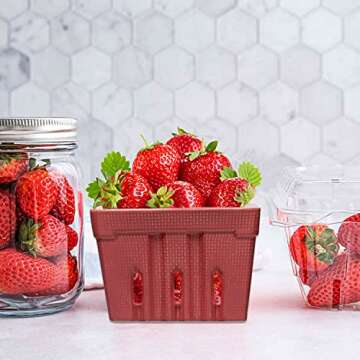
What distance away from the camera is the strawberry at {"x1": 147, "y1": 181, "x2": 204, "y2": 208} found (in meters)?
0.86

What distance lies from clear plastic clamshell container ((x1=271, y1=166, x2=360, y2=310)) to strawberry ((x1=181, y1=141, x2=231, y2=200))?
9cm

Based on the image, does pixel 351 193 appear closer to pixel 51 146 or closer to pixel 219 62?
pixel 51 146

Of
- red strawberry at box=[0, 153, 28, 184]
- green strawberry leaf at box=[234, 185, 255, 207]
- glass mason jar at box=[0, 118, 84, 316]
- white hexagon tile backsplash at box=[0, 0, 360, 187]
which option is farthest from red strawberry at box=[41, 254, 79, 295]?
white hexagon tile backsplash at box=[0, 0, 360, 187]

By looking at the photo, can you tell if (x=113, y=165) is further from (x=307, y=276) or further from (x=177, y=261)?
(x=307, y=276)

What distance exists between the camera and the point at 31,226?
2.89 feet

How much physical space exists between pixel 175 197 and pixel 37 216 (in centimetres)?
15

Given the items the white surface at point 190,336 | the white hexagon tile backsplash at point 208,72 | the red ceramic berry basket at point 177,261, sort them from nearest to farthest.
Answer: the white surface at point 190,336, the red ceramic berry basket at point 177,261, the white hexagon tile backsplash at point 208,72

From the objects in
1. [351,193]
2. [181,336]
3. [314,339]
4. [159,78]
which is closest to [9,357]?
[181,336]

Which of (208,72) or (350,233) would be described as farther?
(208,72)

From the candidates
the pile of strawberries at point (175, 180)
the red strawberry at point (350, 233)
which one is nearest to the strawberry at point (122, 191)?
the pile of strawberries at point (175, 180)

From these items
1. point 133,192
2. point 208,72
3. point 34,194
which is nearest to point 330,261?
point 133,192

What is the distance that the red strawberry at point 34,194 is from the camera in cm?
88

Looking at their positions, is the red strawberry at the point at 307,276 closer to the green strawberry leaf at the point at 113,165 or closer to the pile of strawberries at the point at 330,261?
the pile of strawberries at the point at 330,261

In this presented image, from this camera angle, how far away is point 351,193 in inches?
37.5
